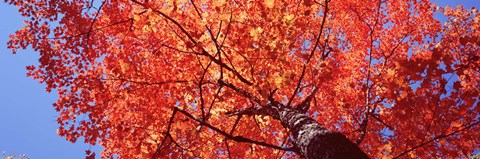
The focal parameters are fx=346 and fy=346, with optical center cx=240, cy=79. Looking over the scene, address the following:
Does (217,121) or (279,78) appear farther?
(217,121)

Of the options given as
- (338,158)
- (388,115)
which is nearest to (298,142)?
(338,158)

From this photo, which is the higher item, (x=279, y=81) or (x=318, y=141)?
(x=279, y=81)

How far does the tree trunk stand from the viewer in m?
4.29

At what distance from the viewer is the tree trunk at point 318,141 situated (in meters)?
4.29

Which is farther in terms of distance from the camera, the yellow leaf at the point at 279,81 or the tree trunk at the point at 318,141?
the yellow leaf at the point at 279,81

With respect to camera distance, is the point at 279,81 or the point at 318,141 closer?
the point at 318,141

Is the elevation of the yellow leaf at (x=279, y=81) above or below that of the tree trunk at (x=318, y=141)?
above

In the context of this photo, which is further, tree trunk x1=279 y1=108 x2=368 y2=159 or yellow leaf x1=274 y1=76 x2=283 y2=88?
yellow leaf x1=274 y1=76 x2=283 y2=88

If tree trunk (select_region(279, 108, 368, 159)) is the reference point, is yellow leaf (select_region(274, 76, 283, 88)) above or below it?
above

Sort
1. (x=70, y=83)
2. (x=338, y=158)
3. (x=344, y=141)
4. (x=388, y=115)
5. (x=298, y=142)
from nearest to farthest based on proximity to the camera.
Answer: (x=338, y=158)
(x=344, y=141)
(x=298, y=142)
(x=70, y=83)
(x=388, y=115)

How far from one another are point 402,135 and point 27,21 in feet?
41.8

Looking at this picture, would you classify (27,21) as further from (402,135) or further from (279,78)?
(402,135)

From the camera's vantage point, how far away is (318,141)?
493cm

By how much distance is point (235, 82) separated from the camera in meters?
9.41
